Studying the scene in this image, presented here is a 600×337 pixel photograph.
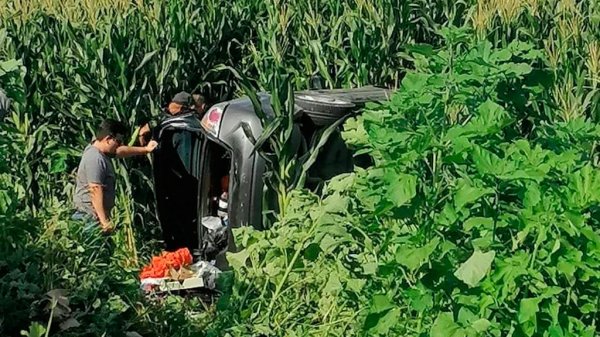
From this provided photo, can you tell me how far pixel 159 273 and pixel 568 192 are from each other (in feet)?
14.8

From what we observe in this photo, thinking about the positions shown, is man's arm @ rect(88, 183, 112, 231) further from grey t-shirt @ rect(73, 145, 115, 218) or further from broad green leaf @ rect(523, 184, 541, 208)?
broad green leaf @ rect(523, 184, 541, 208)

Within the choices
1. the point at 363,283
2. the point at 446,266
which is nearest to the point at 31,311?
the point at 363,283

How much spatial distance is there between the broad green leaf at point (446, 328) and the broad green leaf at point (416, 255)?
0.20 metres

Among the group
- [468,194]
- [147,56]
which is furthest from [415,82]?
[147,56]

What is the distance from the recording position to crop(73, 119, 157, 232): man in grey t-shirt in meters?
8.51

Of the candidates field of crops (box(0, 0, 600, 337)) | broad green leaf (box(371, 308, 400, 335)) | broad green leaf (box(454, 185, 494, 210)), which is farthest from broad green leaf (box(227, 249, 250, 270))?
broad green leaf (box(454, 185, 494, 210))

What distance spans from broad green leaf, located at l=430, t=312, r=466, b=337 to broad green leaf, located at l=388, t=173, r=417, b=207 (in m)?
Answer: 0.43

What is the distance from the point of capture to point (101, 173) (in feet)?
28.0

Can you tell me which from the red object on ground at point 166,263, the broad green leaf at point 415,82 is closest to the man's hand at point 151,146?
the red object on ground at point 166,263

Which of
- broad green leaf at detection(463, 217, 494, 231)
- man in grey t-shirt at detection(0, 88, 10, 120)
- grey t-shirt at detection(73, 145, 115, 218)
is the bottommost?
grey t-shirt at detection(73, 145, 115, 218)

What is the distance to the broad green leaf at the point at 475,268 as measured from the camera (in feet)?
11.9

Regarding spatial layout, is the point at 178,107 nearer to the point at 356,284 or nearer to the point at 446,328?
the point at 356,284

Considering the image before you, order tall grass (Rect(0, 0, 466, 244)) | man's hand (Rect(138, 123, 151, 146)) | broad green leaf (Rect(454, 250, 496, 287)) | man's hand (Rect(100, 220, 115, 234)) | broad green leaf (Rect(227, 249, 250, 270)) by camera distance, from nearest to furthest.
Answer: broad green leaf (Rect(454, 250, 496, 287)), broad green leaf (Rect(227, 249, 250, 270)), man's hand (Rect(100, 220, 115, 234)), man's hand (Rect(138, 123, 151, 146)), tall grass (Rect(0, 0, 466, 244))

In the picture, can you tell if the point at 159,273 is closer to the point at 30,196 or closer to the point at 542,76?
the point at 30,196
